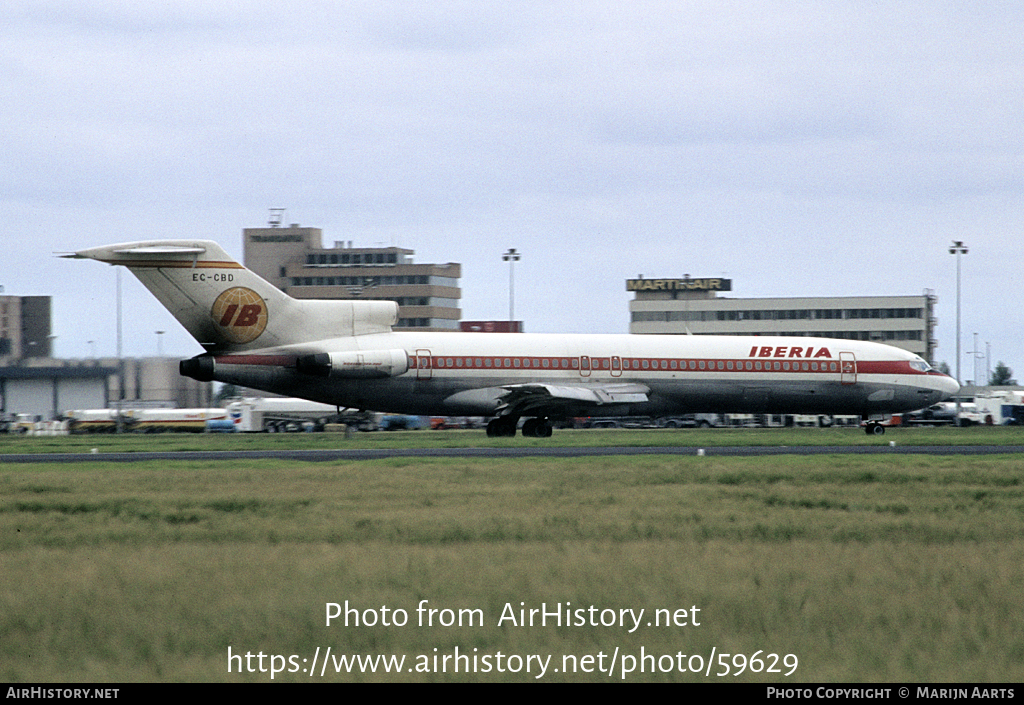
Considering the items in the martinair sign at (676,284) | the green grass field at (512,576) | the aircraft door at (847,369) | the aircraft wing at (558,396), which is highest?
the martinair sign at (676,284)

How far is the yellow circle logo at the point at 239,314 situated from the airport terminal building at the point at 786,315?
9109cm

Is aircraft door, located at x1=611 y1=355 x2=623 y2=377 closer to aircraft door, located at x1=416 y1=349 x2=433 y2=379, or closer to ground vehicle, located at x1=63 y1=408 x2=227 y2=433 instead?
aircraft door, located at x1=416 y1=349 x2=433 y2=379

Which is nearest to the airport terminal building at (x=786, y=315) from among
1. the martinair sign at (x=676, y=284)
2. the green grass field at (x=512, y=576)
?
the martinair sign at (x=676, y=284)

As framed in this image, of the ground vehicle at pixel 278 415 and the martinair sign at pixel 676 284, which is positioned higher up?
the martinair sign at pixel 676 284

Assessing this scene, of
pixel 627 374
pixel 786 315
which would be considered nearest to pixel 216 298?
pixel 627 374

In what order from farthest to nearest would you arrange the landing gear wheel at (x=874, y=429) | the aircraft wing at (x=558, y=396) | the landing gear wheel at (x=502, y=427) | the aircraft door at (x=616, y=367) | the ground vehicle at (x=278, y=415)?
the ground vehicle at (x=278, y=415), the landing gear wheel at (x=874, y=429), the landing gear wheel at (x=502, y=427), the aircraft door at (x=616, y=367), the aircraft wing at (x=558, y=396)

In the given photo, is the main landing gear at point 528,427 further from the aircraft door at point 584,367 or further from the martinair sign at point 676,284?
the martinair sign at point 676,284

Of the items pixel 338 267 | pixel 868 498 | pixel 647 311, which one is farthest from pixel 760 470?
pixel 338 267

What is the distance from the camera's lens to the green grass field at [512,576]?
8625 millimetres

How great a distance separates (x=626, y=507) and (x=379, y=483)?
5.88 m

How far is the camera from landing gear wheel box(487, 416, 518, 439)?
42531 millimetres

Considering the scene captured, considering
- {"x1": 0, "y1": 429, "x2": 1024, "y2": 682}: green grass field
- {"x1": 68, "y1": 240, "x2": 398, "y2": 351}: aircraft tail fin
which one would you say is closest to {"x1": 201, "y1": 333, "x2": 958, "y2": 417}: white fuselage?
{"x1": 68, "y1": 240, "x2": 398, "y2": 351}: aircraft tail fin

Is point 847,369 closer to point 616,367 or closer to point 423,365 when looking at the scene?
point 616,367

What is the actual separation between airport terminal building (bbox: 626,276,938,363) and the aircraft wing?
3301 inches
